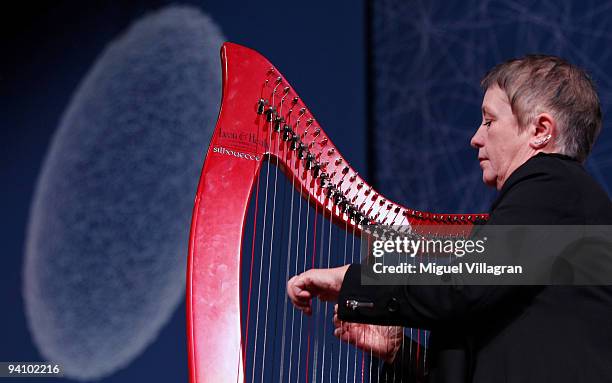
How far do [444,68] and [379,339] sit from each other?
3.99ft

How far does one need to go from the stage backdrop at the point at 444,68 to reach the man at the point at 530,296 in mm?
928

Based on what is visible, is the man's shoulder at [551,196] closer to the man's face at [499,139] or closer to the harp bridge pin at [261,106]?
the man's face at [499,139]

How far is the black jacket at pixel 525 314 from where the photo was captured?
97 cm

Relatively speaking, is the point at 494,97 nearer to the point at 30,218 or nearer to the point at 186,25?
the point at 186,25

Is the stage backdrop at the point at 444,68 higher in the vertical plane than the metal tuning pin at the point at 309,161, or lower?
higher

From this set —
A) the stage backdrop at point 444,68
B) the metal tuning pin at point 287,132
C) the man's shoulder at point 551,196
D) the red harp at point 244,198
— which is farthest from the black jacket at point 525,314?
the stage backdrop at point 444,68

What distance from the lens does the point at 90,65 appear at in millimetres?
2887

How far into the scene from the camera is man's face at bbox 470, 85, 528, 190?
111 cm

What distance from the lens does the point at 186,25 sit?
2641 millimetres

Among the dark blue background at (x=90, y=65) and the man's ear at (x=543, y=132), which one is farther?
the dark blue background at (x=90, y=65)

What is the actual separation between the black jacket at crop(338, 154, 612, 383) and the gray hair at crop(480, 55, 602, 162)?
2.8 inches

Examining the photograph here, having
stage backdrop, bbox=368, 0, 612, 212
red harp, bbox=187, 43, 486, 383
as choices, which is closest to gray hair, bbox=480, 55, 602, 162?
red harp, bbox=187, 43, 486, 383

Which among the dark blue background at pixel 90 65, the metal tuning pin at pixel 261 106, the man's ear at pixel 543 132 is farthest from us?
the dark blue background at pixel 90 65

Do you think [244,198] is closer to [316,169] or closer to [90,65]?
[316,169]
